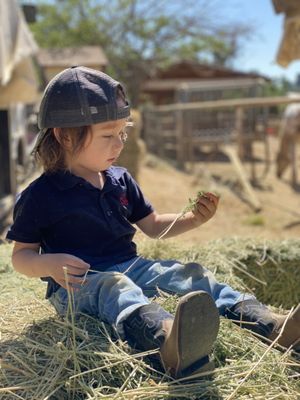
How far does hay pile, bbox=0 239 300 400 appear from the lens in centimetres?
159

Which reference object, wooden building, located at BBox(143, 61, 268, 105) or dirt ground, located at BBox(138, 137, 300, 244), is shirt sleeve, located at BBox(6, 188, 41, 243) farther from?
wooden building, located at BBox(143, 61, 268, 105)

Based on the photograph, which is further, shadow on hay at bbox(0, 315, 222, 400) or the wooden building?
the wooden building

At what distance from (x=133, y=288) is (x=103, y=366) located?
1.15 ft

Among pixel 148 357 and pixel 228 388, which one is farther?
pixel 148 357

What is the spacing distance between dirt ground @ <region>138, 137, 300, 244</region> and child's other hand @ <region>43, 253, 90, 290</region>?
3570 mm

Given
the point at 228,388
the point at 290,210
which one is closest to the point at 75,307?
the point at 228,388

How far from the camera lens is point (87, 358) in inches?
67.2

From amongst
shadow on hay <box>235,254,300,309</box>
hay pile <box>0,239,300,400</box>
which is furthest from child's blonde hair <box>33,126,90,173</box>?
shadow on hay <box>235,254,300,309</box>

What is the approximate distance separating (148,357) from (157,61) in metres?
25.2

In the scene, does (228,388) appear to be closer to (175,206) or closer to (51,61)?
(175,206)

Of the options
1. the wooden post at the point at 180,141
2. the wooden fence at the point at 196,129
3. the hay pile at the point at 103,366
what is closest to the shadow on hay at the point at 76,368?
the hay pile at the point at 103,366

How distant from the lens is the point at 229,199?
1013 cm

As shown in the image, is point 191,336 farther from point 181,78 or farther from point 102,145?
point 181,78

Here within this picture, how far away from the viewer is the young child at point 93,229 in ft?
6.29
